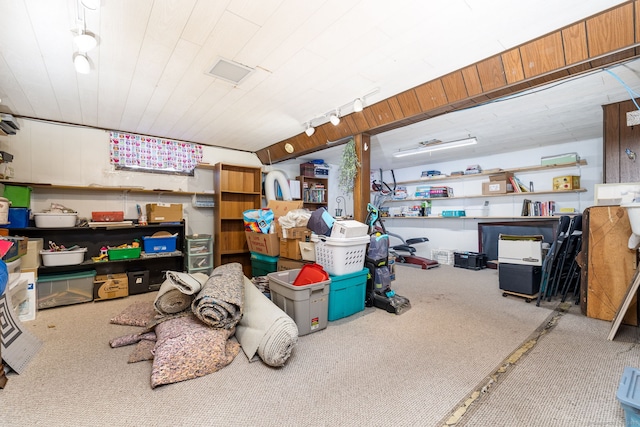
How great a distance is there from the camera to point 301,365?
1940 mm

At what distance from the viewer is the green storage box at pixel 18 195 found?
3.07 metres

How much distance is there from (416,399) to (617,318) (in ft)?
6.33

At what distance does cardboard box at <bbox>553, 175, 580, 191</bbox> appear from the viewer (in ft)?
14.6

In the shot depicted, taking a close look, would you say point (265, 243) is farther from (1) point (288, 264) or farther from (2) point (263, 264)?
(1) point (288, 264)

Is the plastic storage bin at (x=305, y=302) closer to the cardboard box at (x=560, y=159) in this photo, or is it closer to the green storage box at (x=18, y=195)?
the green storage box at (x=18, y=195)

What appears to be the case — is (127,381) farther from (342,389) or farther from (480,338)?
(480,338)

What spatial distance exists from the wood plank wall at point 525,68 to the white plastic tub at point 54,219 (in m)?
3.65

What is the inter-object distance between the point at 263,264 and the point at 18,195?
2852 mm

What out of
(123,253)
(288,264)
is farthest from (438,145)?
(123,253)

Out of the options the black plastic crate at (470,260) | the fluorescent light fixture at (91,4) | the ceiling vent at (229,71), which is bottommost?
the black plastic crate at (470,260)

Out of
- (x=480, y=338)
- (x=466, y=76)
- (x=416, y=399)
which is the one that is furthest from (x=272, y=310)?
(x=466, y=76)

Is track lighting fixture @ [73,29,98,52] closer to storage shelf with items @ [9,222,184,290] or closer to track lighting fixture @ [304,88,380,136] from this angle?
track lighting fixture @ [304,88,380,136]

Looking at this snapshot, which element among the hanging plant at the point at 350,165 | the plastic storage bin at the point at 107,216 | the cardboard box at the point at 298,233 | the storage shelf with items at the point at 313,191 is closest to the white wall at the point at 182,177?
the storage shelf with items at the point at 313,191

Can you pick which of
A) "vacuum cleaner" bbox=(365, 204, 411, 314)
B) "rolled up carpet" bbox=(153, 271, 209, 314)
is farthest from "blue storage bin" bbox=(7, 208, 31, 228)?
"vacuum cleaner" bbox=(365, 204, 411, 314)
